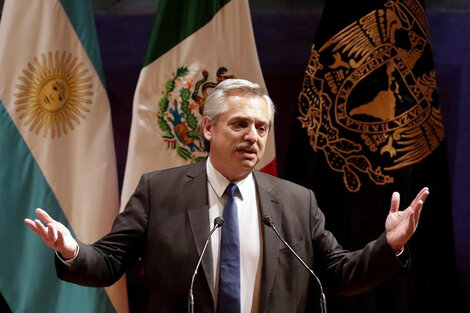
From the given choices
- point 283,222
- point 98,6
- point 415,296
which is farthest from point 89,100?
point 415,296

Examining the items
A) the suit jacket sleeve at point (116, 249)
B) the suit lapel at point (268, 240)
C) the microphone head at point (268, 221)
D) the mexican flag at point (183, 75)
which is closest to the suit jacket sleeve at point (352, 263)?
the suit lapel at point (268, 240)

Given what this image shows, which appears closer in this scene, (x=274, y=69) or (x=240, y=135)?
(x=240, y=135)

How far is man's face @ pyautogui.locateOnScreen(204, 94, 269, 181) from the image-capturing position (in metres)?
2.05

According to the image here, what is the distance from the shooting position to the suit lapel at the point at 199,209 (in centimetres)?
198

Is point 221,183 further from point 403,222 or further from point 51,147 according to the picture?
point 51,147

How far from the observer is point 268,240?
6.66ft

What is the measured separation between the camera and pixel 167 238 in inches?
80.1

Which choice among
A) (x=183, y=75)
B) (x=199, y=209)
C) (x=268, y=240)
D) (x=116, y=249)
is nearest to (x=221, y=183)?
(x=199, y=209)

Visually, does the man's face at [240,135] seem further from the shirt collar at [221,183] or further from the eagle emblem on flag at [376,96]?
the eagle emblem on flag at [376,96]

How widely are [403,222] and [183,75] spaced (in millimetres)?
1653

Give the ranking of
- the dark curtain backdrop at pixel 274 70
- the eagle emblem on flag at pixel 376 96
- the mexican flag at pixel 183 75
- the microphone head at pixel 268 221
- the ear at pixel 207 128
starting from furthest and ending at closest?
1. the dark curtain backdrop at pixel 274 70
2. the mexican flag at pixel 183 75
3. the eagle emblem on flag at pixel 376 96
4. the ear at pixel 207 128
5. the microphone head at pixel 268 221

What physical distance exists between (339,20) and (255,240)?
1.53 meters

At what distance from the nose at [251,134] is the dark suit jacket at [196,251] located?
195 mm

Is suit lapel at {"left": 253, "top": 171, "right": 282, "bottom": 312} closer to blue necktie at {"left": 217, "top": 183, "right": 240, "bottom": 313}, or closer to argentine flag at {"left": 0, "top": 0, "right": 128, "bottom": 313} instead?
blue necktie at {"left": 217, "top": 183, "right": 240, "bottom": 313}
